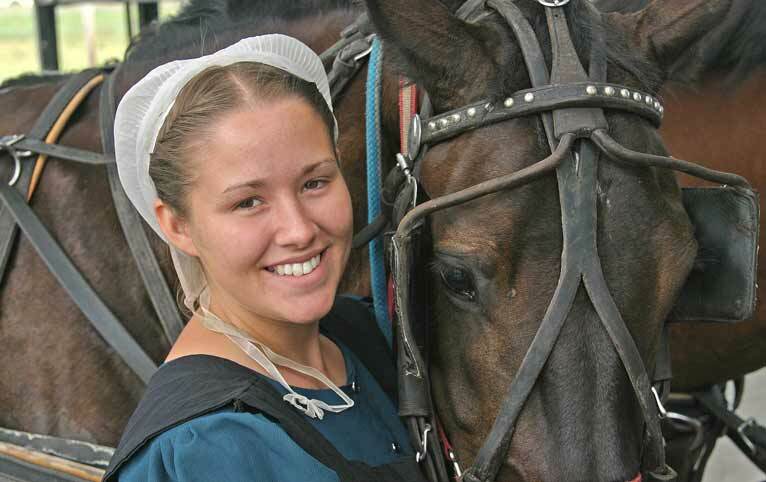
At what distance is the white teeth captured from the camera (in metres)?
1.46

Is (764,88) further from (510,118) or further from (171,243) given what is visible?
(171,243)

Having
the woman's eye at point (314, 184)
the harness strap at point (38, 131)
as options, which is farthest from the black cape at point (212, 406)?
the harness strap at point (38, 131)

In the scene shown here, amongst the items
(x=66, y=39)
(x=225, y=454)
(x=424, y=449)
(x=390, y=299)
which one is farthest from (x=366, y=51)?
(x=66, y=39)

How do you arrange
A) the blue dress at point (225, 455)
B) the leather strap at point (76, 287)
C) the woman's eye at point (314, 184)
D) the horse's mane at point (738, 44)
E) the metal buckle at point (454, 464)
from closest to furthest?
1. the blue dress at point (225, 455)
2. the woman's eye at point (314, 184)
3. the metal buckle at point (454, 464)
4. the leather strap at point (76, 287)
5. the horse's mane at point (738, 44)

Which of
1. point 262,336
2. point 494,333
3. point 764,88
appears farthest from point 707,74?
point 262,336

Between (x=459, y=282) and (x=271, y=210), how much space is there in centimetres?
35

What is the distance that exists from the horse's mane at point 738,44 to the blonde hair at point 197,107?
1268mm

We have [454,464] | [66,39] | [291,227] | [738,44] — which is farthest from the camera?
[66,39]

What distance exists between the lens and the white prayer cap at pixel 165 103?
1485mm

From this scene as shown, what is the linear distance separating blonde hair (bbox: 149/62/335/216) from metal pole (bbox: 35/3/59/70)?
3.13 meters

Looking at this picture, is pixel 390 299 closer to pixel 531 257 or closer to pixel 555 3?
pixel 531 257

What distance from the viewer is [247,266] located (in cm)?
144

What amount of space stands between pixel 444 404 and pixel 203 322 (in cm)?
49

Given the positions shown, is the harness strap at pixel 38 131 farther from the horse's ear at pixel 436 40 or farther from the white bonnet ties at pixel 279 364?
the horse's ear at pixel 436 40
